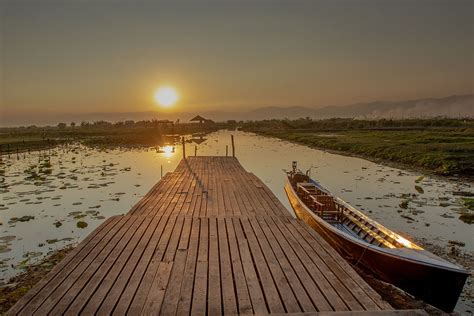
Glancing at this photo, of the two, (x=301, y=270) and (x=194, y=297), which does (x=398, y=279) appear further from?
(x=194, y=297)

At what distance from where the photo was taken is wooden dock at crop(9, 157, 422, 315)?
13.1 ft

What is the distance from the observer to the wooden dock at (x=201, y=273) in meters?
4.00

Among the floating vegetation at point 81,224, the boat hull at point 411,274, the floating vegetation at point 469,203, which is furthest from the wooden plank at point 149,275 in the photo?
the floating vegetation at point 469,203

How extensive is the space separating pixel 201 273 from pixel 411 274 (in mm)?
4700

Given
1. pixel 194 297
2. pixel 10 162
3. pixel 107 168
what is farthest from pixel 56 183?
pixel 194 297

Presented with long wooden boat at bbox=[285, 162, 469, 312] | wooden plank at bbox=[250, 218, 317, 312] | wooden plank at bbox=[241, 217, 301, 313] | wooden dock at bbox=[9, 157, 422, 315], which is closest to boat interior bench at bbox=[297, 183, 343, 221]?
long wooden boat at bbox=[285, 162, 469, 312]

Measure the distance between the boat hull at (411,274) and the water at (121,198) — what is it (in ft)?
4.56

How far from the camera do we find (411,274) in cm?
676

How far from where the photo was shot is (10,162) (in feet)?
106

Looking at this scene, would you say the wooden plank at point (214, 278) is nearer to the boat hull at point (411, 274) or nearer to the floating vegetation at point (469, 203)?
the boat hull at point (411, 274)

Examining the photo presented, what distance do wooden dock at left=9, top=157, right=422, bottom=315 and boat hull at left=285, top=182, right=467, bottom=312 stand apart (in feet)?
6.33

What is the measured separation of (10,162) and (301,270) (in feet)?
120

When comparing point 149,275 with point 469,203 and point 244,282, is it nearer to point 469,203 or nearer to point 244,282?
point 244,282

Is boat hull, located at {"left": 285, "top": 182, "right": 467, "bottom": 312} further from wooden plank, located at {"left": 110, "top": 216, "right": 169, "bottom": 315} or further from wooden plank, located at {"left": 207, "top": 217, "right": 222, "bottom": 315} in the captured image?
wooden plank, located at {"left": 110, "top": 216, "right": 169, "bottom": 315}
